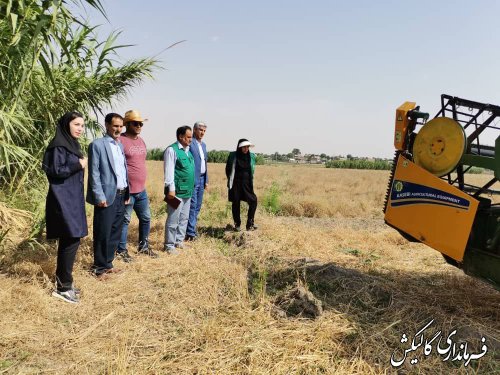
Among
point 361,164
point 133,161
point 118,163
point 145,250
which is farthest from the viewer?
point 361,164

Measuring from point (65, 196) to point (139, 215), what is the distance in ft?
5.88

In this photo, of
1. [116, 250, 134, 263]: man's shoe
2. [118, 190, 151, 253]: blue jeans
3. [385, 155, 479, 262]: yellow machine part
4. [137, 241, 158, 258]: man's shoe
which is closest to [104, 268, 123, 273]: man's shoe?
[116, 250, 134, 263]: man's shoe

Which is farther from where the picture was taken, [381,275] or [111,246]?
[381,275]

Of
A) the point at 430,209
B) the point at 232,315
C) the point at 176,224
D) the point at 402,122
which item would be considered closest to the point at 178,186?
the point at 176,224

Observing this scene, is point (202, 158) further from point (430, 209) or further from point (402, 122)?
point (430, 209)

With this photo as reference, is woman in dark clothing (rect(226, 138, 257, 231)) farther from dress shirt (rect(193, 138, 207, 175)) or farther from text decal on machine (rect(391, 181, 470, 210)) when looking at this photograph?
text decal on machine (rect(391, 181, 470, 210))

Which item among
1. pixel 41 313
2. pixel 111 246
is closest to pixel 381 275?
pixel 111 246

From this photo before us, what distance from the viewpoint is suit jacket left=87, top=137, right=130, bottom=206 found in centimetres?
419

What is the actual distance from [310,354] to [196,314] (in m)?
1.17

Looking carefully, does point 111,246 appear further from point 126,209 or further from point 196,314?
point 196,314

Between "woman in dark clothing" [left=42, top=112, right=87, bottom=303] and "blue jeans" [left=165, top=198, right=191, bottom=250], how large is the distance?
69.5 inches

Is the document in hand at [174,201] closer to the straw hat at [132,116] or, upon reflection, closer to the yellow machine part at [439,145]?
the straw hat at [132,116]

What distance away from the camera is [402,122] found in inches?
154

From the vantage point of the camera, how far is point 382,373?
271cm
